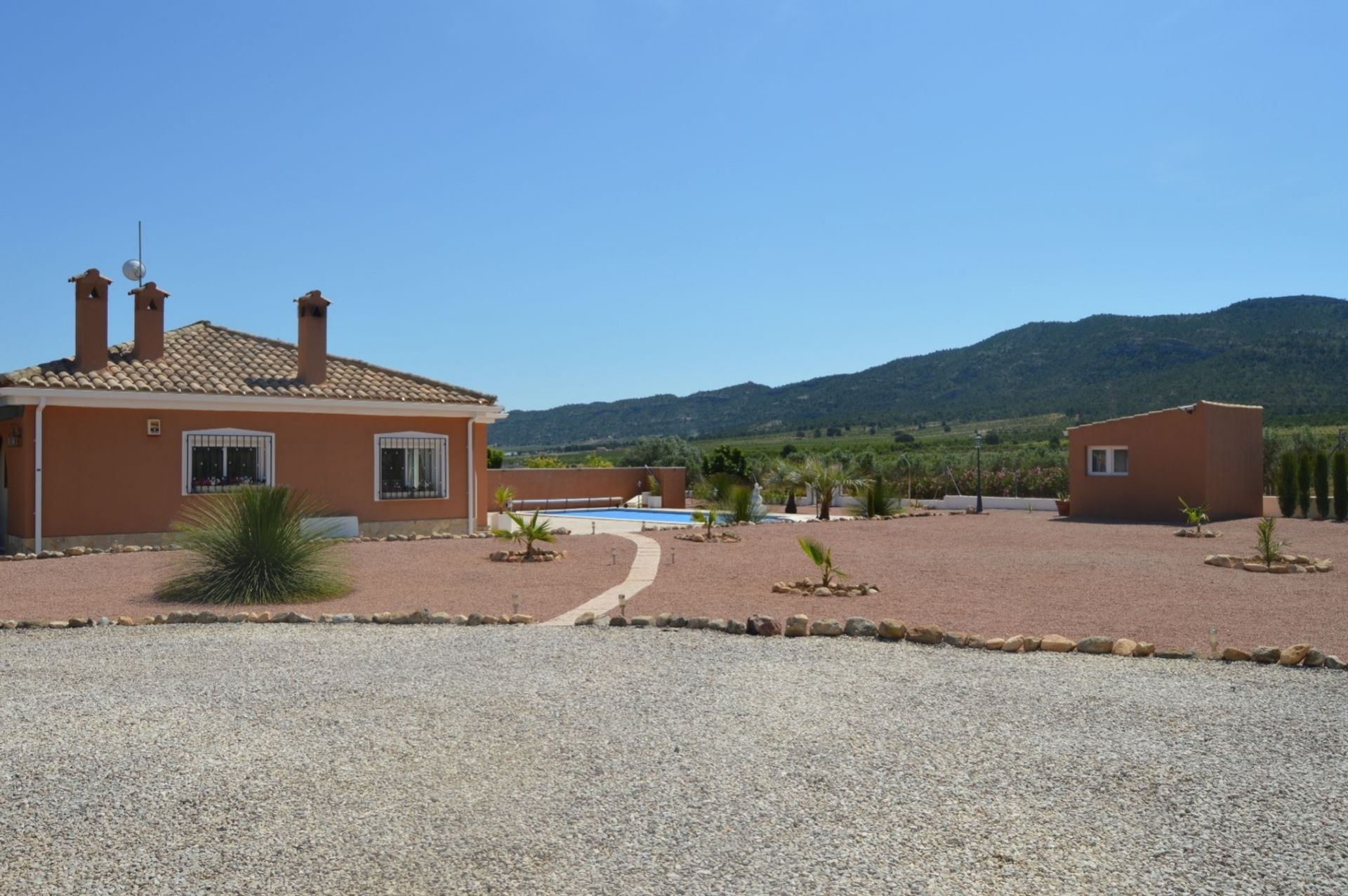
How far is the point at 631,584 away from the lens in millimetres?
12383

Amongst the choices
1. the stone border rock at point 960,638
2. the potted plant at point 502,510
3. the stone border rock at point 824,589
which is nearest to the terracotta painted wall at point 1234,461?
the potted plant at point 502,510

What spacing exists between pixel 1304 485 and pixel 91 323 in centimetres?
2647

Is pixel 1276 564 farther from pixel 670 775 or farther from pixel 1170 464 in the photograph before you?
pixel 1170 464

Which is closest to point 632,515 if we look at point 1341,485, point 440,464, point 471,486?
point 471,486

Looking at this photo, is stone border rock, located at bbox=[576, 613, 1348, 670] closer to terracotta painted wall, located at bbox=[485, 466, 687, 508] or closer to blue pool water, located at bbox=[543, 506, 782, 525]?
blue pool water, located at bbox=[543, 506, 782, 525]

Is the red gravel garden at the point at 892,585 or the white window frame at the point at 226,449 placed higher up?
the white window frame at the point at 226,449

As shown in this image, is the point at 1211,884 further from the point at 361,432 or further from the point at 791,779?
the point at 361,432

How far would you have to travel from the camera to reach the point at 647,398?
9125 cm

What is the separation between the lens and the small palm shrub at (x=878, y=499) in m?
26.7

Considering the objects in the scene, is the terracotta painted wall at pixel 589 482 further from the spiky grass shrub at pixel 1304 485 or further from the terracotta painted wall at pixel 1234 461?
the spiky grass shrub at pixel 1304 485

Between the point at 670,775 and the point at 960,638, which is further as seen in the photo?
the point at 960,638

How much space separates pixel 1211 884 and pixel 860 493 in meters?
24.2

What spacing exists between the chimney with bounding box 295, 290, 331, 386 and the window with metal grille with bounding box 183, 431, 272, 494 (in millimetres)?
1863

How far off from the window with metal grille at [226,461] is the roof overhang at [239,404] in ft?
1.61
